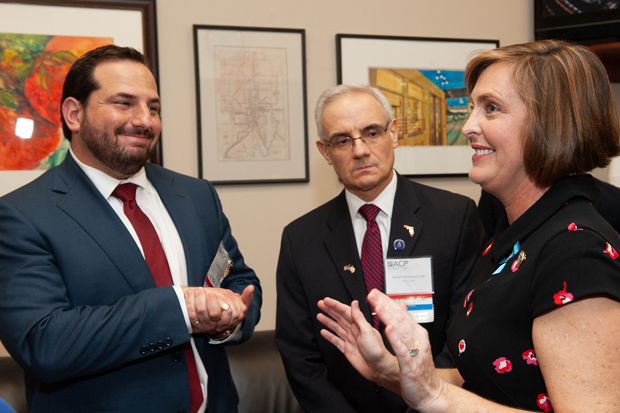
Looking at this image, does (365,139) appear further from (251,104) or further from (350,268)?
(251,104)

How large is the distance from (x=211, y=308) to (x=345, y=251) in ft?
2.24

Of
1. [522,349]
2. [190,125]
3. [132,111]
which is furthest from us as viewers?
[190,125]

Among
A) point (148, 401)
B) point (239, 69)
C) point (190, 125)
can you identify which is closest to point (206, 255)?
point (148, 401)

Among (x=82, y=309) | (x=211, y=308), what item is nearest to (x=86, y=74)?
(x=82, y=309)

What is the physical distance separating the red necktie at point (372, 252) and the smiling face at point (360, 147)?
7 centimetres

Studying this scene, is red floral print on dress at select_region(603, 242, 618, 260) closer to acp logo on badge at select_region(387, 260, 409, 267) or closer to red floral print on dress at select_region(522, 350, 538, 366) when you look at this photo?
red floral print on dress at select_region(522, 350, 538, 366)

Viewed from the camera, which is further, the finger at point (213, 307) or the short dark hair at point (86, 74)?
the short dark hair at point (86, 74)

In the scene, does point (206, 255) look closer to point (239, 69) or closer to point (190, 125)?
point (190, 125)

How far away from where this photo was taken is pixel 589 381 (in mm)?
996

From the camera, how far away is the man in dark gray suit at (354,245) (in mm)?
1984

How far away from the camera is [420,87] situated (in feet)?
10.4

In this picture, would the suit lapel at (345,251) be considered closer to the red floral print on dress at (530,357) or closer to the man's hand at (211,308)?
the man's hand at (211,308)

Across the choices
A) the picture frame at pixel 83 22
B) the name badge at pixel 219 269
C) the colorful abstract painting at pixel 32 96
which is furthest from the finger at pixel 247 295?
the colorful abstract painting at pixel 32 96

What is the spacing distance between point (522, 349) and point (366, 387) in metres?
0.93
